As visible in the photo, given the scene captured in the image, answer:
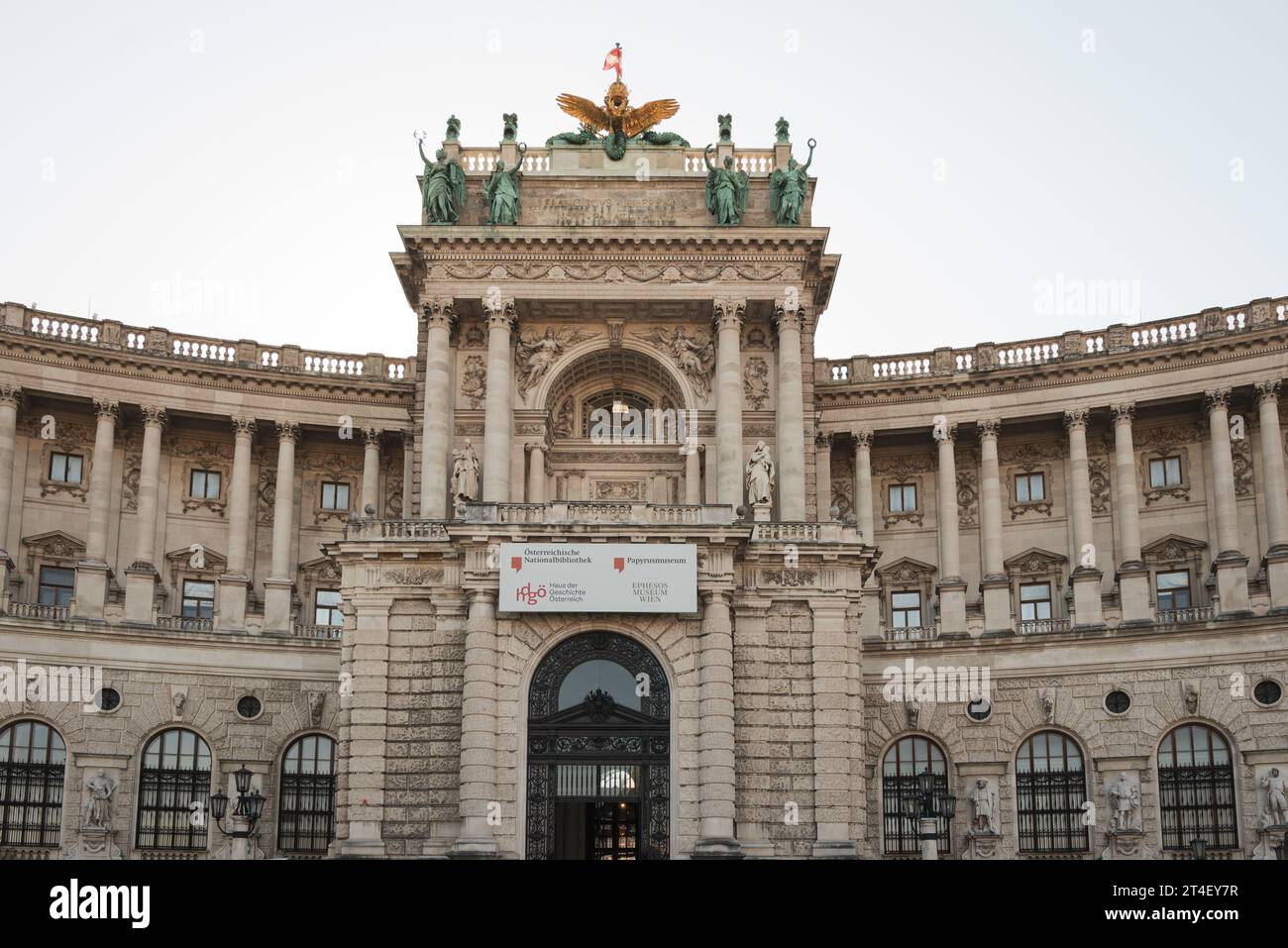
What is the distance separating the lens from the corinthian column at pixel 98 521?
53.4 metres

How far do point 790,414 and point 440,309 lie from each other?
12477 millimetres

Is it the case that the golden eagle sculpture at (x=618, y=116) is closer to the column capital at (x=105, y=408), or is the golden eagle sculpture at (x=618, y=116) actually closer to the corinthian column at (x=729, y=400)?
the corinthian column at (x=729, y=400)

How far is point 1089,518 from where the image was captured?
56.1 m

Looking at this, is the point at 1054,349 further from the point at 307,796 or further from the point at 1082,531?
the point at 307,796

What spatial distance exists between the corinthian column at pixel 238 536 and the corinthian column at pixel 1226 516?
114 feet

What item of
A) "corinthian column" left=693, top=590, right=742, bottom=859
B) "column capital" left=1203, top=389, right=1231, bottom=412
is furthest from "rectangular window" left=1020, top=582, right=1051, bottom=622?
"corinthian column" left=693, top=590, right=742, bottom=859

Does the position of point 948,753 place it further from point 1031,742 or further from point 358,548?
point 358,548

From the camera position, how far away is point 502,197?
53000 mm

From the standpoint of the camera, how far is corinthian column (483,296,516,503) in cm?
5034

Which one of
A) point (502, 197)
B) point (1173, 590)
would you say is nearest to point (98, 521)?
point (502, 197)

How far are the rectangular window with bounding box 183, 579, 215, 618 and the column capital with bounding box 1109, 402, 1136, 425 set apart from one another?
3421 cm

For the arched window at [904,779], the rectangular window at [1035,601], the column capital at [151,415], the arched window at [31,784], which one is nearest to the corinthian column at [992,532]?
the rectangular window at [1035,601]
